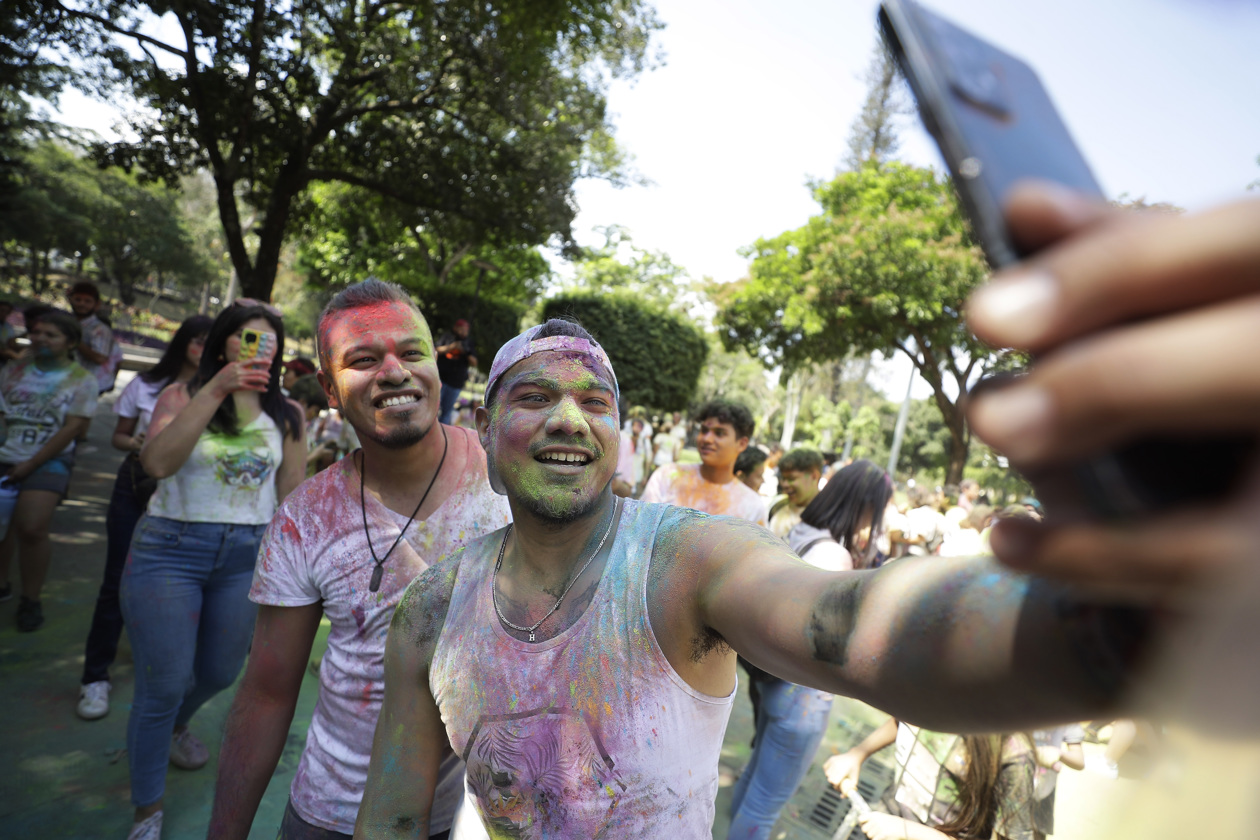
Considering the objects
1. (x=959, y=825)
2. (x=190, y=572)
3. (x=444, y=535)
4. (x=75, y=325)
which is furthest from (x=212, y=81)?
(x=959, y=825)

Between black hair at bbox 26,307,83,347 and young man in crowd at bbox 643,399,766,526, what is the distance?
3923 mm

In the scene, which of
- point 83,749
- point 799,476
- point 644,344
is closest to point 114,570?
point 83,749

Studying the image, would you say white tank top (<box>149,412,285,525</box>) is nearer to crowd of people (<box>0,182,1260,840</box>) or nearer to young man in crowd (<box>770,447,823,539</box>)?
crowd of people (<box>0,182,1260,840</box>)

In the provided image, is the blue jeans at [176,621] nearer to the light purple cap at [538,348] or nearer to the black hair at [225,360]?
the black hair at [225,360]

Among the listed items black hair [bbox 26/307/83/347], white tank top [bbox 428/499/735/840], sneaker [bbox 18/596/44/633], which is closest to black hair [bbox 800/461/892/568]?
white tank top [bbox 428/499/735/840]

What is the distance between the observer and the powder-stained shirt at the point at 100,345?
6090 mm

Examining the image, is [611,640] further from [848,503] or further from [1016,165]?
[848,503]

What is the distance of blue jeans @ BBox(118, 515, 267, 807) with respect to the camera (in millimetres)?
2920

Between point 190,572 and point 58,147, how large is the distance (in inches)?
1725

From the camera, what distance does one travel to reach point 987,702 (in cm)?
80

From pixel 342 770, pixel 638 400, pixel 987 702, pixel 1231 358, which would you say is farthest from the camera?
pixel 638 400

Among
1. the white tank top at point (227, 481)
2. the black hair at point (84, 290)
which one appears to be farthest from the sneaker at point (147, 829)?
the black hair at point (84, 290)

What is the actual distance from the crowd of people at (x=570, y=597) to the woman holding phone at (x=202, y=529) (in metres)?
0.01

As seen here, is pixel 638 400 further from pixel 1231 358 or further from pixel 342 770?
pixel 1231 358
